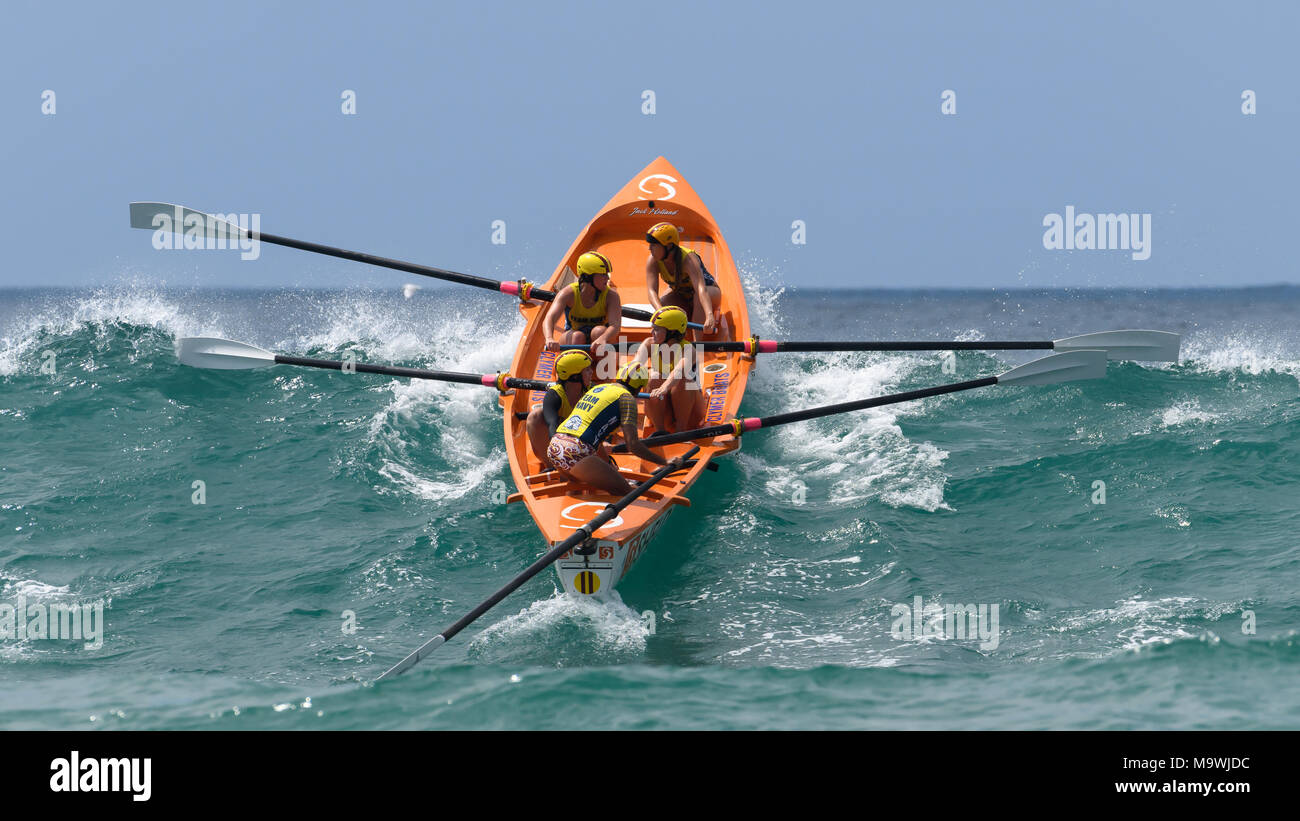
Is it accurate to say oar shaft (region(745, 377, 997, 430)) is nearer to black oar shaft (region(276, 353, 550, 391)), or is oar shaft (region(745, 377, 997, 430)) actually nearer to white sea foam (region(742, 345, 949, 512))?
white sea foam (region(742, 345, 949, 512))

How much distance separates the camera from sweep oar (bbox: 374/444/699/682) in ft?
28.5

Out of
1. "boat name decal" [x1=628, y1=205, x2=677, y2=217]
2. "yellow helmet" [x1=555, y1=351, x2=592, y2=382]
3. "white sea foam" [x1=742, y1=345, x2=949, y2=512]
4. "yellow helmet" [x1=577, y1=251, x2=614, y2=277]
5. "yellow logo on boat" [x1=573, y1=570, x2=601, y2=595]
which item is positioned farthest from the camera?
"boat name decal" [x1=628, y1=205, x2=677, y2=217]

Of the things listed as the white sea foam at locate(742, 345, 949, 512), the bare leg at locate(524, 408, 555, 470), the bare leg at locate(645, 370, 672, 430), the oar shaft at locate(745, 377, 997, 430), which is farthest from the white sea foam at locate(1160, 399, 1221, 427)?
the bare leg at locate(524, 408, 555, 470)

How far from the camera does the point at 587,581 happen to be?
1058 cm

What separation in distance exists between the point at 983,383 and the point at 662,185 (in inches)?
278

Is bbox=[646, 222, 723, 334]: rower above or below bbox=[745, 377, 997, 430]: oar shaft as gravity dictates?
above

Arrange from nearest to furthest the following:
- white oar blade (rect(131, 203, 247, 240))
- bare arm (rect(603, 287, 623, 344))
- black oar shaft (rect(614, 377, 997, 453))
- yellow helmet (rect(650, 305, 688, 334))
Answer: black oar shaft (rect(614, 377, 997, 453))
yellow helmet (rect(650, 305, 688, 334))
bare arm (rect(603, 287, 623, 344))
white oar blade (rect(131, 203, 247, 240))

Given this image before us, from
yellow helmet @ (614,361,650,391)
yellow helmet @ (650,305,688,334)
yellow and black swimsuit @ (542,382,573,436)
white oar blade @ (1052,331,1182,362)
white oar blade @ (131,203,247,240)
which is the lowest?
yellow and black swimsuit @ (542,382,573,436)

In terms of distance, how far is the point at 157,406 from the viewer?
17109mm

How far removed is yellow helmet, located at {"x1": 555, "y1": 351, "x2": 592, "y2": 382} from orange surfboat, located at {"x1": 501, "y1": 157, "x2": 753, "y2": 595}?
1115mm

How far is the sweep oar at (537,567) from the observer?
8.67 meters

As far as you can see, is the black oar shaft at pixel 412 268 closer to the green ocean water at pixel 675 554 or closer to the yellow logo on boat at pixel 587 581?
the green ocean water at pixel 675 554

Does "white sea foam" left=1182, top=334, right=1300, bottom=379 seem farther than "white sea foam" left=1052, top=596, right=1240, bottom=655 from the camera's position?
Yes
